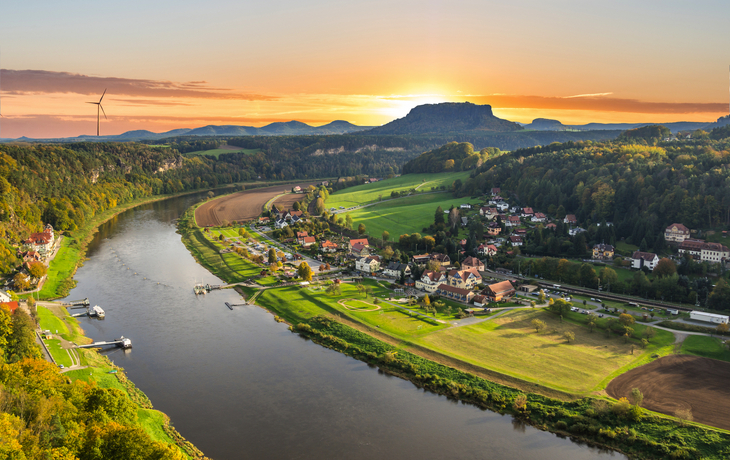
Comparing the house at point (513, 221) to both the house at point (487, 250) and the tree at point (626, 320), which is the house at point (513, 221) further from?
the tree at point (626, 320)

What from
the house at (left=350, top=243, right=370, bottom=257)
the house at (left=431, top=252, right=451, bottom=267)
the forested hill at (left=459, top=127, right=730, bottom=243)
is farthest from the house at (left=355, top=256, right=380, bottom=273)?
the forested hill at (left=459, top=127, right=730, bottom=243)

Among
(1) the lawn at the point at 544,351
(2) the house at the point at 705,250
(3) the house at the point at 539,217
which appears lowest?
(1) the lawn at the point at 544,351

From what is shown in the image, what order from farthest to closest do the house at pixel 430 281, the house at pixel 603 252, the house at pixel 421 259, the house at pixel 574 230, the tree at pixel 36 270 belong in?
the house at pixel 574 230 < the house at pixel 603 252 < the house at pixel 421 259 < the house at pixel 430 281 < the tree at pixel 36 270

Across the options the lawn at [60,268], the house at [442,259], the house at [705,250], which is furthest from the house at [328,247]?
the house at [705,250]

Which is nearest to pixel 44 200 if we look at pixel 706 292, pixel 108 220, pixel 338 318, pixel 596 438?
pixel 108 220

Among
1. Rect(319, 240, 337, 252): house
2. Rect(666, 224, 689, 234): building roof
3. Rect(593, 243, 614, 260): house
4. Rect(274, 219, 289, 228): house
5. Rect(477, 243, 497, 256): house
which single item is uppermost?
Rect(666, 224, 689, 234): building roof

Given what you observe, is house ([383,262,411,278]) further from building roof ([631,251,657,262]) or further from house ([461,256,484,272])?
building roof ([631,251,657,262])
